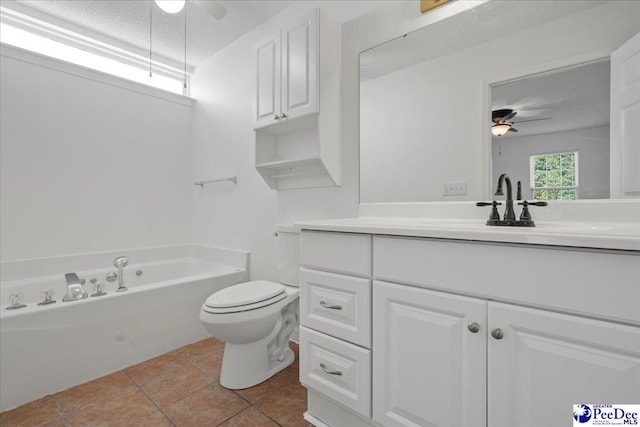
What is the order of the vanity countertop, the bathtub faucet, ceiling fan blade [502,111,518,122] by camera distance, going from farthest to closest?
the bathtub faucet
ceiling fan blade [502,111,518,122]
the vanity countertop

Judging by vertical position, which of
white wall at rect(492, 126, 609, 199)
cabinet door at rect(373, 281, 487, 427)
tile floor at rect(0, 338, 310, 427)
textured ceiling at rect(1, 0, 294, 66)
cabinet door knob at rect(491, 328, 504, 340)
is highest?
textured ceiling at rect(1, 0, 294, 66)

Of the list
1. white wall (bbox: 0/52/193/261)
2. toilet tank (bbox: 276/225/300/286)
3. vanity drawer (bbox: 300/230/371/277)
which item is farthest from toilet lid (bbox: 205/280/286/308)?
white wall (bbox: 0/52/193/261)

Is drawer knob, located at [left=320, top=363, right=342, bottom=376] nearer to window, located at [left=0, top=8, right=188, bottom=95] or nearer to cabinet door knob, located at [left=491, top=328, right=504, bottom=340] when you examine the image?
cabinet door knob, located at [left=491, top=328, right=504, bottom=340]

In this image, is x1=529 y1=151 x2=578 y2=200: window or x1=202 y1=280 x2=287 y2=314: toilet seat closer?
x1=529 y1=151 x2=578 y2=200: window

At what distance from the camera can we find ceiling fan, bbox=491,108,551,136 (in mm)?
1349

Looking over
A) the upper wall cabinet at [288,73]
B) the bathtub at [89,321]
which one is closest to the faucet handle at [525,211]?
the upper wall cabinet at [288,73]

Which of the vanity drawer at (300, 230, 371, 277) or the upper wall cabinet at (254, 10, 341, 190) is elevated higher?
the upper wall cabinet at (254, 10, 341, 190)

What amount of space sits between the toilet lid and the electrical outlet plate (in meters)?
1.07

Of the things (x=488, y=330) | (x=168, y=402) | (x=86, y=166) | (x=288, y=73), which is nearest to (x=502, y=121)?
(x=488, y=330)

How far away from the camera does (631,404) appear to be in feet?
2.38

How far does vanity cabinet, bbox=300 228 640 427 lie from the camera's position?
0.74 m

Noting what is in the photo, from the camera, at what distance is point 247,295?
1702mm

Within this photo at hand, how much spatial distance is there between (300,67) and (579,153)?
1450 millimetres

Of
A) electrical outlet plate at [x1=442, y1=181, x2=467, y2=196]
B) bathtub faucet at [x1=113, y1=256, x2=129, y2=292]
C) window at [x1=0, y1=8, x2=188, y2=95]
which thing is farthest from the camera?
window at [x1=0, y1=8, x2=188, y2=95]
